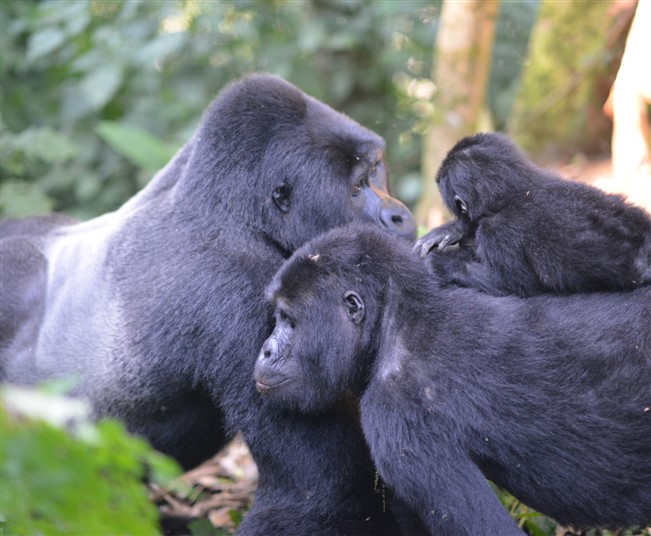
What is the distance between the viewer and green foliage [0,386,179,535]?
157 cm

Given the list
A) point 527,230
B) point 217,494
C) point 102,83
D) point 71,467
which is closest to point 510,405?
point 527,230

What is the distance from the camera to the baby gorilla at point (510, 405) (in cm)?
263

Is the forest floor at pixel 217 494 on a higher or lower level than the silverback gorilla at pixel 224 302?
lower

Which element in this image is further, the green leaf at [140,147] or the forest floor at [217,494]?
the green leaf at [140,147]

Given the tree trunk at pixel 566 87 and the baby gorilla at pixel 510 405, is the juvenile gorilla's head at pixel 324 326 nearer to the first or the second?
the baby gorilla at pixel 510 405

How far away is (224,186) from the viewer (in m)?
3.56

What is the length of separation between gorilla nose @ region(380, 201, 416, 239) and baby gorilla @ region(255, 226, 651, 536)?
2.33 feet

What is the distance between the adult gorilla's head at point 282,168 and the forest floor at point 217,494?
108cm

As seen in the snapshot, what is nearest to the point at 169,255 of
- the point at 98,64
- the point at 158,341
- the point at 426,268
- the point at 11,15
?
the point at 158,341

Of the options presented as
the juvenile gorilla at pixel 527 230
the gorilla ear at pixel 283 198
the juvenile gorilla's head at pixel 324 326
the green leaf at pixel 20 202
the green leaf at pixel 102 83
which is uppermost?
the juvenile gorilla at pixel 527 230

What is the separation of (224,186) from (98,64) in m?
4.11

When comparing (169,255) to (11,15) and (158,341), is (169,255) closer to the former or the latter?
(158,341)

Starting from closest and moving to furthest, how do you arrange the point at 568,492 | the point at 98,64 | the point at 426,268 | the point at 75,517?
the point at 75,517 < the point at 568,492 < the point at 426,268 < the point at 98,64

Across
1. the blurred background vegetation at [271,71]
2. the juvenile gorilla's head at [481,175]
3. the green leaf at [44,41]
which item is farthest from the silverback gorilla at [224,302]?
the green leaf at [44,41]
